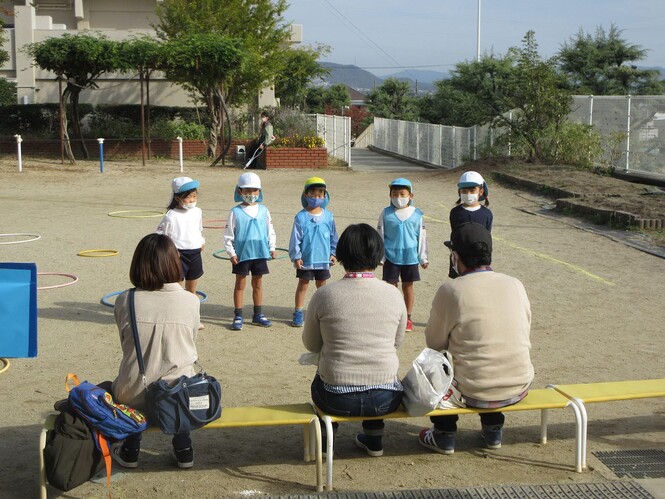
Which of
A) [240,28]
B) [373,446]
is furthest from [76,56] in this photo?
[373,446]

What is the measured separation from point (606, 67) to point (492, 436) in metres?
40.7

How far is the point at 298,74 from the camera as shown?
46531 mm

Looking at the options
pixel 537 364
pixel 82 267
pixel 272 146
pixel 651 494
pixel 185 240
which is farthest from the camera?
pixel 272 146

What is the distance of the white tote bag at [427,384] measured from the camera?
5016mm

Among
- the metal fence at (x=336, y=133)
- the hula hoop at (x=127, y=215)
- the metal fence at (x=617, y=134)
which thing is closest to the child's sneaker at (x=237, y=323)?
the hula hoop at (x=127, y=215)

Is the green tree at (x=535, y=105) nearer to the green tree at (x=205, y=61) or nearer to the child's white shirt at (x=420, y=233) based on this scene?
the green tree at (x=205, y=61)

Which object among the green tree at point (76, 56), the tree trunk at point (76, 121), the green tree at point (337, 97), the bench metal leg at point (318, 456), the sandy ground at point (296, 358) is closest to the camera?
the bench metal leg at point (318, 456)

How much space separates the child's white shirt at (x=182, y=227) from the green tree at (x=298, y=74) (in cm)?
3573

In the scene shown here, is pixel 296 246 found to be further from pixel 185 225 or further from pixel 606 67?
pixel 606 67

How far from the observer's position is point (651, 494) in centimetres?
480

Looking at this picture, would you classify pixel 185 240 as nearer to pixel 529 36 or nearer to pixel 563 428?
pixel 563 428

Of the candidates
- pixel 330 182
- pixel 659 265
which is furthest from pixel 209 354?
pixel 330 182

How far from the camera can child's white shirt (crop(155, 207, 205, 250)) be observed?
8.58 m

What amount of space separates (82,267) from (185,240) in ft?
12.3
